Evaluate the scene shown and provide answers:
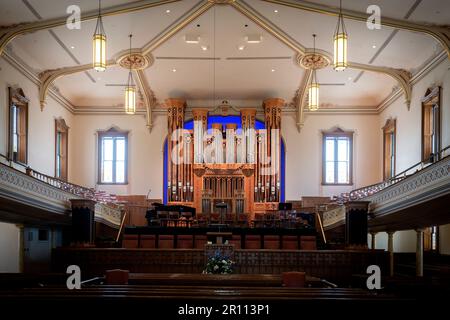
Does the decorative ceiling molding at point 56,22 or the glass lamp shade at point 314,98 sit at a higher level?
the decorative ceiling molding at point 56,22

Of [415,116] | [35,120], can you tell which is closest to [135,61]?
[35,120]

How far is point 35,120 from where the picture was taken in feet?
65.1

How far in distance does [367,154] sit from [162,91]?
31.4 ft

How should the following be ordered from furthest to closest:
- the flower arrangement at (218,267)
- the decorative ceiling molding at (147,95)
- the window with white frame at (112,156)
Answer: the window with white frame at (112,156)
the decorative ceiling molding at (147,95)
the flower arrangement at (218,267)

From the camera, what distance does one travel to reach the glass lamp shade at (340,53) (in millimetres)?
12977

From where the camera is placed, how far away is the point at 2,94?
55.8 feet

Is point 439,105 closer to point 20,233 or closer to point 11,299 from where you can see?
point 20,233

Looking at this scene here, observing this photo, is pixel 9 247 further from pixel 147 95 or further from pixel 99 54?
pixel 147 95

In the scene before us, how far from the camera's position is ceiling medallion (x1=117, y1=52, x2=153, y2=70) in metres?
20.2

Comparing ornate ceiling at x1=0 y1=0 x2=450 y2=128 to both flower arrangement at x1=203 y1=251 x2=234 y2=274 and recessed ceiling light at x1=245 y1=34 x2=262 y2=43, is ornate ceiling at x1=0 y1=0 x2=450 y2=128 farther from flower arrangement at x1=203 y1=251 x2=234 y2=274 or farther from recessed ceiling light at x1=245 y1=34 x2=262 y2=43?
flower arrangement at x1=203 y1=251 x2=234 y2=274

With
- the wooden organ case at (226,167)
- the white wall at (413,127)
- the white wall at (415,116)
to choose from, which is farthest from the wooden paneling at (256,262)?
the wooden organ case at (226,167)

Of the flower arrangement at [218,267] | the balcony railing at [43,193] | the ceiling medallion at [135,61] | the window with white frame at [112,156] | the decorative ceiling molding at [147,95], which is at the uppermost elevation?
the ceiling medallion at [135,61]

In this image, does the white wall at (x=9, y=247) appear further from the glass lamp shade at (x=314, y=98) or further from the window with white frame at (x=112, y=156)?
the glass lamp shade at (x=314, y=98)

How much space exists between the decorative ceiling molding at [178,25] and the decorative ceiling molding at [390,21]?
2.14 meters
